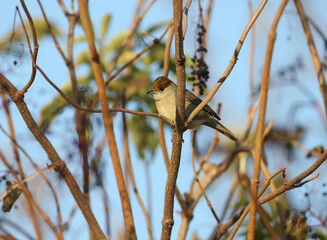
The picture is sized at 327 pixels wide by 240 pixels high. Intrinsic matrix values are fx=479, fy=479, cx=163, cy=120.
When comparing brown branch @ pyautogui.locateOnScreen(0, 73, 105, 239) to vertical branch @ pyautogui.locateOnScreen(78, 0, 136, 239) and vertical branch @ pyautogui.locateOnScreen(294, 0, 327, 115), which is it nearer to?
vertical branch @ pyautogui.locateOnScreen(78, 0, 136, 239)

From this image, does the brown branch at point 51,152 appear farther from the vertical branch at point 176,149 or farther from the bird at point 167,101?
the bird at point 167,101

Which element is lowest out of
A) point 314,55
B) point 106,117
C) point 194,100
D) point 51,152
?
point 51,152

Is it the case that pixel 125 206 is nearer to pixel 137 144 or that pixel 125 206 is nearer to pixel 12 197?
pixel 12 197

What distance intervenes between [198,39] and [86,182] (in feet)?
3.12

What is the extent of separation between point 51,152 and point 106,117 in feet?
0.89

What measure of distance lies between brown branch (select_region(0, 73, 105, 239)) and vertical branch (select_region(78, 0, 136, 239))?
0.18 meters

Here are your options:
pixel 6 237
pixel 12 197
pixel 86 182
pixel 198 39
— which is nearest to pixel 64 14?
pixel 198 39

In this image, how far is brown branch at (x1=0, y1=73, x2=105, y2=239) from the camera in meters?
1.79

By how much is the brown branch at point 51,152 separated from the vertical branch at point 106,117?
18 cm

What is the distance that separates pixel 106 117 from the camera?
1959 millimetres

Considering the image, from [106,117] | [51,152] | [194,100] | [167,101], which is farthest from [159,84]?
[51,152]

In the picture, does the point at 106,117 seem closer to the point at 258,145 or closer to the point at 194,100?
the point at 258,145

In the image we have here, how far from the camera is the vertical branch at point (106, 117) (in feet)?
6.18

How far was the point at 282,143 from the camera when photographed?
3.43 m
